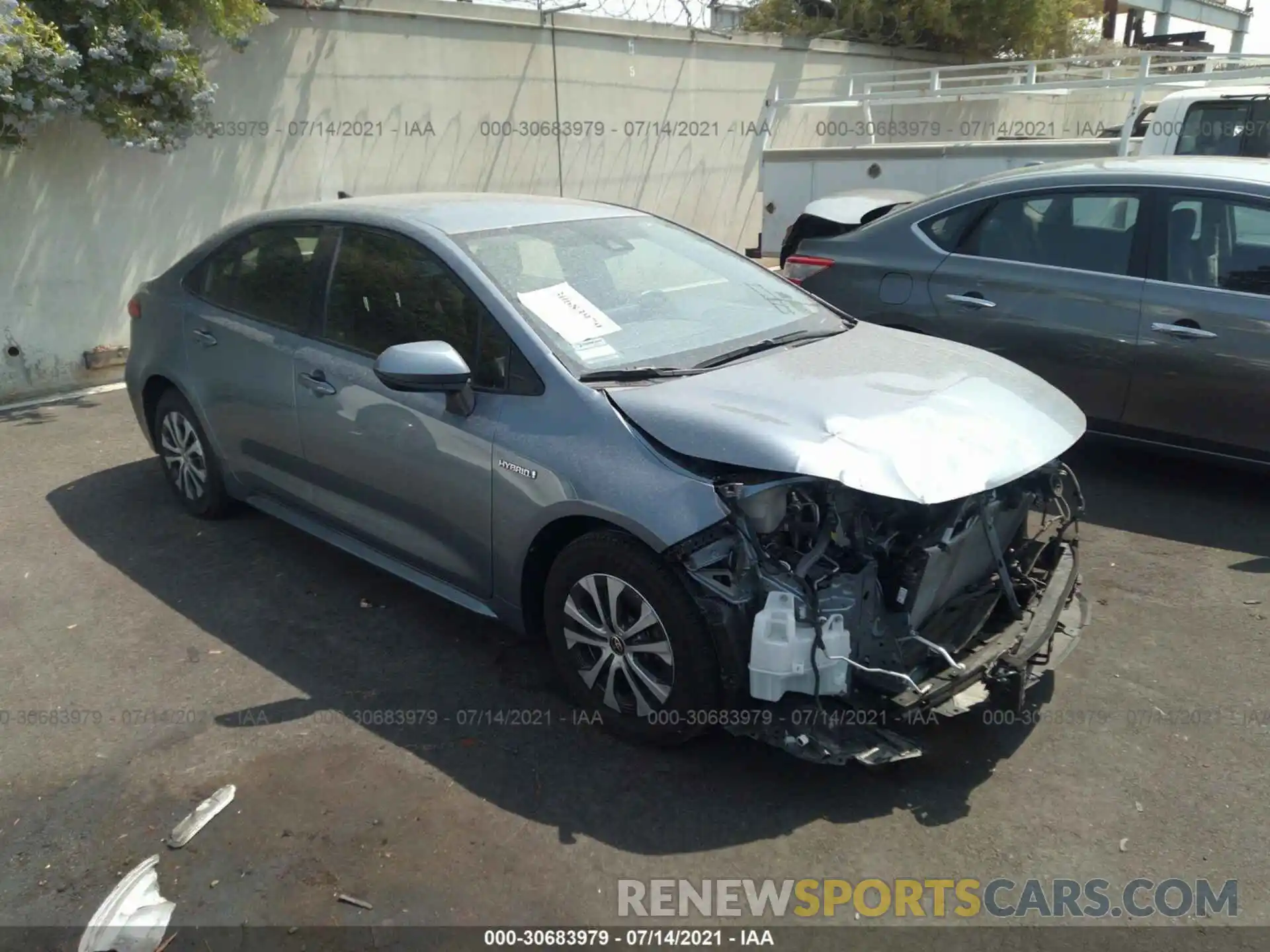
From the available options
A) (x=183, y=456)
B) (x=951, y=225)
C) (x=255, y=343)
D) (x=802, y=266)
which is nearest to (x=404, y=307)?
(x=255, y=343)

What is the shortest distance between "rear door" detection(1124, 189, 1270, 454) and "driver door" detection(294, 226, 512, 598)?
340 centimetres

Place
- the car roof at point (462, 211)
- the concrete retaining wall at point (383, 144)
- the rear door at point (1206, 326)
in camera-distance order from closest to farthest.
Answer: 1. the car roof at point (462, 211)
2. the rear door at point (1206, 326)
3. the concrete retaining wall at point (383, 144)

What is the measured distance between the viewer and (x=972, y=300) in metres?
5.70

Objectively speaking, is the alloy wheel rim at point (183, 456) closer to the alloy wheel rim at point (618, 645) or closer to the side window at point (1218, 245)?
the alloy wheel rim at point (618, 645)

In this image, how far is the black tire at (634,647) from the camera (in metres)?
3.13

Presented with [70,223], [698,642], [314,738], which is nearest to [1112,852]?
[698,642]

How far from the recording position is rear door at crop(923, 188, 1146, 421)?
5270mm

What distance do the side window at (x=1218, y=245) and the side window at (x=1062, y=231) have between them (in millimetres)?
210

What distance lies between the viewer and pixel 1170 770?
331 cm

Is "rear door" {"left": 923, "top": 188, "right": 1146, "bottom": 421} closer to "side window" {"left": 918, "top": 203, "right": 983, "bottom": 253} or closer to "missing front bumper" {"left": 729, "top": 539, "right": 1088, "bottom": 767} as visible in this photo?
"side window" {"left": 918, "top": 203, "right": 983, "bottom": 253}

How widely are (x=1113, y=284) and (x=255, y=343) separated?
4.18 metres

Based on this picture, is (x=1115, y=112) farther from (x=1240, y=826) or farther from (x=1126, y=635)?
(x=1240, y=826)

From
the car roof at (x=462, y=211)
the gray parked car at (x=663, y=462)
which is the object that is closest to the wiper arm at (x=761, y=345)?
the gray parked car at (x=663, y=462)

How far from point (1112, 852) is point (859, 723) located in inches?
30.6
